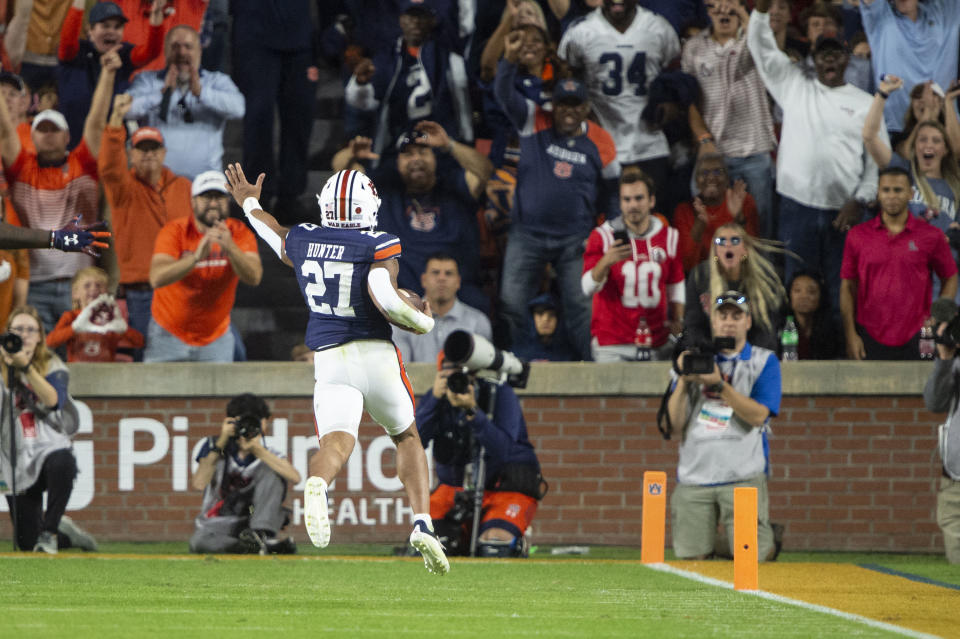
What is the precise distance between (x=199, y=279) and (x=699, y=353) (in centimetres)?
407

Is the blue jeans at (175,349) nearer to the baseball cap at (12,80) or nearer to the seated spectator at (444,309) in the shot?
the seated spectator at (444,309)

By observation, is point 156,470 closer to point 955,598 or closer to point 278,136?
point 278,136

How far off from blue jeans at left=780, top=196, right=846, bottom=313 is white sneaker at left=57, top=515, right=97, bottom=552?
5.56 metres

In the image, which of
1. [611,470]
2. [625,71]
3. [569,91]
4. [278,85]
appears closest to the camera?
[611,470]

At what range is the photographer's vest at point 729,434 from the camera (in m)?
9.19

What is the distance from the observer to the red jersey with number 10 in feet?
35.3

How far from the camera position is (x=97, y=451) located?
11000mm

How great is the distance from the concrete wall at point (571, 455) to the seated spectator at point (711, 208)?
1.28m

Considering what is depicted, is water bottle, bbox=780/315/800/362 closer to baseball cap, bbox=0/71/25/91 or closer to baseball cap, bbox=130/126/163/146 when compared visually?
baseball cap, bbox=130/126/163/146

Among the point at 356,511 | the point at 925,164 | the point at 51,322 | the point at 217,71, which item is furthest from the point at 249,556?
the point at 925,164

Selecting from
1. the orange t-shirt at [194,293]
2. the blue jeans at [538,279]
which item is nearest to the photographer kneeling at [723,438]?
the blue jeans at [538,279]

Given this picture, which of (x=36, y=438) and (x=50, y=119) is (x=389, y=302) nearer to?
(x=36, y=438)

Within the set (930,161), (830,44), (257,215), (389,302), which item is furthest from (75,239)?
(930,161)

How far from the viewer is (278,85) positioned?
40.2 feet
